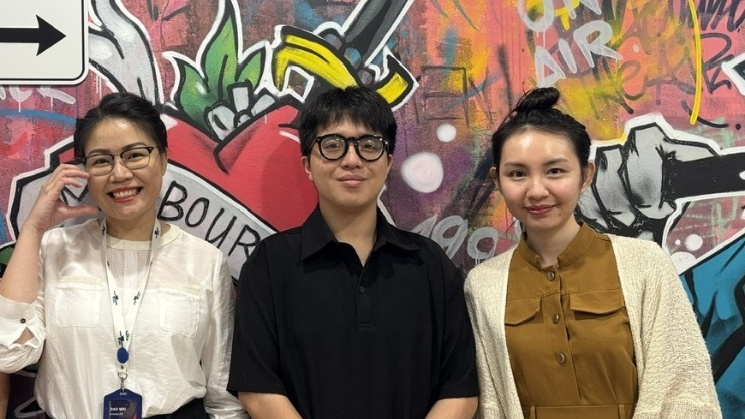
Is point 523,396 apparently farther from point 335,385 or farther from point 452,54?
point 452,54

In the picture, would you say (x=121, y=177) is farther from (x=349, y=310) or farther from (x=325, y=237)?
(x=349, y=310)

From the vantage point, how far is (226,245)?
2371 millimetres

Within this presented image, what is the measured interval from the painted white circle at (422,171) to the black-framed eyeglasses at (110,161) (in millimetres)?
919

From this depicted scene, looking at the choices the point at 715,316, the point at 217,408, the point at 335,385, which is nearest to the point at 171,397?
the point at 217,408

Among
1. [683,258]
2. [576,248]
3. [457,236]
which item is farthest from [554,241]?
[683,258]

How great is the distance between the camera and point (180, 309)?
1.95m

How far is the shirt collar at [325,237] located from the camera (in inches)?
75.4

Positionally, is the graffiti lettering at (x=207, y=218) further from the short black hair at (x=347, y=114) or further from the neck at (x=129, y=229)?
the short black hair at (x=347, y=114)

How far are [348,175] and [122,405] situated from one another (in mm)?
907

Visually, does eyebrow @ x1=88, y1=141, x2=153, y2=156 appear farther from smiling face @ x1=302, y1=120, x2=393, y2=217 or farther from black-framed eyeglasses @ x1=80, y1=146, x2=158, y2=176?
smiling face @ x1=302, y1=120, x2=393, y2=217

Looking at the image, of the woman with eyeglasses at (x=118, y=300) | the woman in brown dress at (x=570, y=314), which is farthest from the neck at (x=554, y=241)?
the woman with eyeglasses at (x=118, y=300)

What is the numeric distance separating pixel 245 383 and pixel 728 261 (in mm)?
1830

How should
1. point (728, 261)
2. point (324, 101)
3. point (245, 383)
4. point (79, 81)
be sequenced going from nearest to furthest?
point (245, 383), point (324, 101), point (79, 81), point (728, 261)

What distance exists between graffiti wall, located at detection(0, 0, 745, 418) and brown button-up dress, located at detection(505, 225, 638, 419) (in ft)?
1.81
